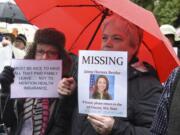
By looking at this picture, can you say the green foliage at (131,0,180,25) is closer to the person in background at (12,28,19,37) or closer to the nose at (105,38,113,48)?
the person in background at (12,28,19,37)

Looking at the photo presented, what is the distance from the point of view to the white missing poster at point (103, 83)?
3322 mm

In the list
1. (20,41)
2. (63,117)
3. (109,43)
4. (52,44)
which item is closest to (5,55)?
(52,44)

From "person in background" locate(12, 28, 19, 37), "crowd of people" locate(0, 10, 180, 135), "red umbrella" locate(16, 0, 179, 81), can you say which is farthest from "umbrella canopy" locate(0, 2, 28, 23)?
"crowd of people" locate(0, 10, 180, 135)

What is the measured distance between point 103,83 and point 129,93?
0.57 feet

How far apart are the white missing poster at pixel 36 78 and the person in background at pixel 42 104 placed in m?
0.07

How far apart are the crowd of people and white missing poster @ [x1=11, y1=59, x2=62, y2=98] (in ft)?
0.19

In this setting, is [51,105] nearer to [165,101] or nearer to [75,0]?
[75,0]

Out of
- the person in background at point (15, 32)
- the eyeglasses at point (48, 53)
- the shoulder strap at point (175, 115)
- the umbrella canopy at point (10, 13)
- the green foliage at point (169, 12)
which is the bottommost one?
the shoulder strap at point (175, 115)

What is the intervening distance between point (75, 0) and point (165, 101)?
1.47 meters

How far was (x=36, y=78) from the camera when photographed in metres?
4.02

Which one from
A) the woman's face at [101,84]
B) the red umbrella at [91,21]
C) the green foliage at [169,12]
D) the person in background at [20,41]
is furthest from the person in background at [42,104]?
the green foliage at [169,12]

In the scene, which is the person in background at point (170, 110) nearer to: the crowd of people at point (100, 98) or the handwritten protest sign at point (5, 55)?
the crowd of people at point (100, 98)

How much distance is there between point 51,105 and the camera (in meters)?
4.08

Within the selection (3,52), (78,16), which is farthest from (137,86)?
(3,52)
